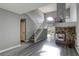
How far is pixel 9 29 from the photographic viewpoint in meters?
3.98

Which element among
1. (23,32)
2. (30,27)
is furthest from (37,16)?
(23,32)

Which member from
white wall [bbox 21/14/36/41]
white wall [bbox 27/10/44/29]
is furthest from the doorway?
white wall [bbox 27/10/44/29]

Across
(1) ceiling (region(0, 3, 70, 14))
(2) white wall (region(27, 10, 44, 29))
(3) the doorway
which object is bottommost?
(3) the doorway

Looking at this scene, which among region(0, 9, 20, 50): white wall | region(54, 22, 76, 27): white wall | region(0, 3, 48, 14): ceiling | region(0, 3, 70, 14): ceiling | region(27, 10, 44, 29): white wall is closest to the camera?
region(0, 3, 48, 14): ceiling

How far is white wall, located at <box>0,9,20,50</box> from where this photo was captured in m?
3.62

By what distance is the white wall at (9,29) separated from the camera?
362 cm

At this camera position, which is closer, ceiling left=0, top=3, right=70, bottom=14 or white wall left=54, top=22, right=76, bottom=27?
ceiling left=0, top=3, right=70, bottom=14

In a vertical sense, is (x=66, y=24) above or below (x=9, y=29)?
above

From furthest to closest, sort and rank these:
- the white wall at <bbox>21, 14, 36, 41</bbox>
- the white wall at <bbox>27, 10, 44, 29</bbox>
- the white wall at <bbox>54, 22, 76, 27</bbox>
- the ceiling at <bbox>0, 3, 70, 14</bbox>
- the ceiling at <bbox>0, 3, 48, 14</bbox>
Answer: the white wall at <bbox>21, 14, 36, 41</bbox> → the white wall at <bbox>27, 10, 44, 29</bbox> → the white wall at <bbox>54, 22, 76, 27</bbox> → the ceiling at <bbox>0, 3, 70, 14</bbox> → the ceiling at <bbox>0, 3, 48, 14</bbox>

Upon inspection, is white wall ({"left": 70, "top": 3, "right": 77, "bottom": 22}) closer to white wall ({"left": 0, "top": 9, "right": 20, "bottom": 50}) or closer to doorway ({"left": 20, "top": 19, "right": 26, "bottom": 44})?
doorway ({"left": 20, "top": 19, "right": 26, "bottom": 44})

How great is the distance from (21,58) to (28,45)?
2.46 metres

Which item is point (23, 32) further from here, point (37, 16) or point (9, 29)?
point (37, 16)

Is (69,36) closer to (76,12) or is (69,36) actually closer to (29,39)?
(76,12)

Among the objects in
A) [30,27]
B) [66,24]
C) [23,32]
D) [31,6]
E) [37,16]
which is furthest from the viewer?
[23,32]
